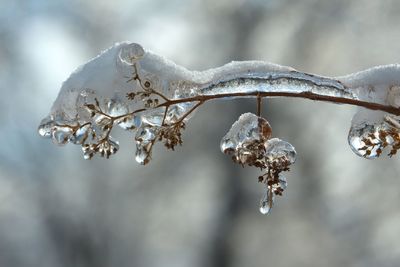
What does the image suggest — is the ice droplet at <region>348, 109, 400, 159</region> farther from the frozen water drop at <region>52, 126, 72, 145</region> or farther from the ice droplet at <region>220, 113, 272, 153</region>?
the frozen water drop at <region>52, 126, 72, 145</region>

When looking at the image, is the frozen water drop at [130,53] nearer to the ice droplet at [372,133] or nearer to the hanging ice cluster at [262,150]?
the hanging ice cluster at [262,150]

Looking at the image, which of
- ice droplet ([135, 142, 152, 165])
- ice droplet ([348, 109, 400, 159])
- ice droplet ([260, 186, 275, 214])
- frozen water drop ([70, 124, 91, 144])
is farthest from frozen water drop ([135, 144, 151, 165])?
ice droplet ([348, 109, 400, 159])

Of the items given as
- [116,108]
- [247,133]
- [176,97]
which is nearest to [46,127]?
[116,108]

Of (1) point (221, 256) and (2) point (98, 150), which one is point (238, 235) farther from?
(2) point (98, 150)

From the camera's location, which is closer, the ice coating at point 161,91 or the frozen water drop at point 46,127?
the ice coating at point 161,91

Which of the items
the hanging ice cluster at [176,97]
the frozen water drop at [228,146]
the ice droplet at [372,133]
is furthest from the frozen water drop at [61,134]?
the ice droplet at [372,133]

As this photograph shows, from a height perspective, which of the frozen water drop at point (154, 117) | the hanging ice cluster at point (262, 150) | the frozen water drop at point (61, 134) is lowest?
the hanging ice cluster at point (262, 150)
